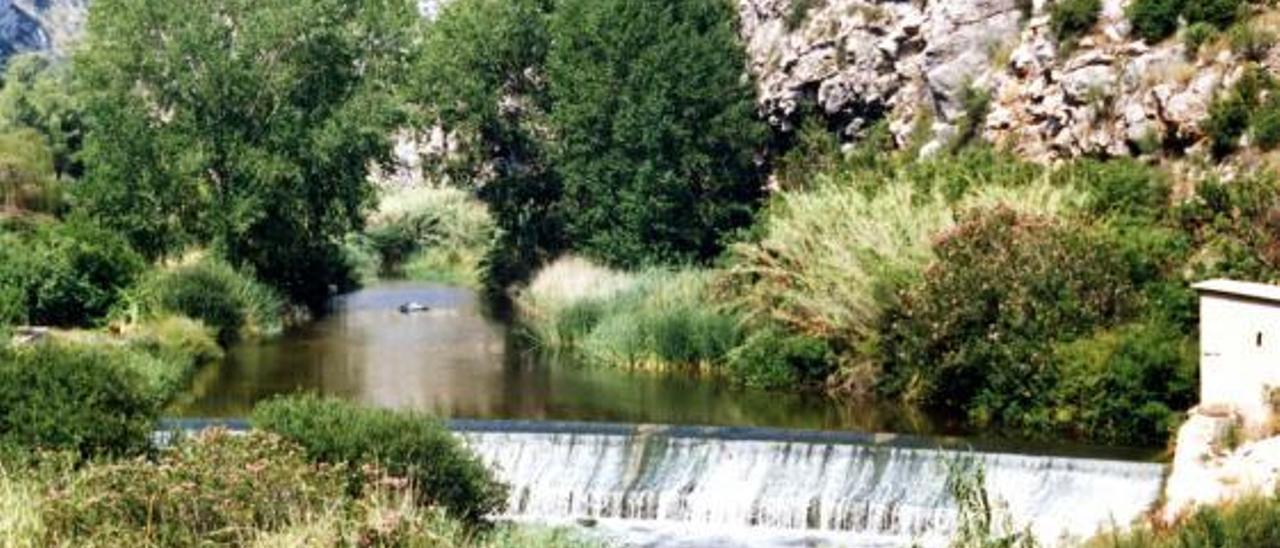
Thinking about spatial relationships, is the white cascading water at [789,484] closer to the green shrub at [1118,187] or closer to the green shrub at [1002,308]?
the green shrub at [1002,308]

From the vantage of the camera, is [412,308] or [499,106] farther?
[499,106]

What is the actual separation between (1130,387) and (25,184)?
30561mm

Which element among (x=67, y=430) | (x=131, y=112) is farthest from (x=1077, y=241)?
(x=131, y=112)

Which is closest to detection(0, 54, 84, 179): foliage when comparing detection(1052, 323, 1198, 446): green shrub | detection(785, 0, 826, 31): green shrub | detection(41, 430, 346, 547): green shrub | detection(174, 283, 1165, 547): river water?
detection(785, 0, 826, 31): green shrub

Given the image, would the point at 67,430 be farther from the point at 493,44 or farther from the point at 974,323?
the point at 493,44

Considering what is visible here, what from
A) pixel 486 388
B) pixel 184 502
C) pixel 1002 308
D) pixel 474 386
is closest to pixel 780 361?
pixel 1002 308

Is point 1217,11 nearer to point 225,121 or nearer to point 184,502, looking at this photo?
point 225,121

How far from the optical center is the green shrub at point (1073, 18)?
34688mm

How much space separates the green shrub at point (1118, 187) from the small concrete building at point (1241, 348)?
7.21 meters

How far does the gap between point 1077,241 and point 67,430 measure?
14863mm

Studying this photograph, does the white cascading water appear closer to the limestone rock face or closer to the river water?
the river water

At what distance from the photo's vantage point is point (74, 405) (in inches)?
655

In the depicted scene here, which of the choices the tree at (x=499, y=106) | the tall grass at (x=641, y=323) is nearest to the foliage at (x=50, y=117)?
the tree at (x=499, y=106)

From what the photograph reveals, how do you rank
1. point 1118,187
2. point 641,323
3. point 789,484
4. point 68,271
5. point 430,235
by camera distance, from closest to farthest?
1. point 789,484
2. point 1118,187
3. point 641,323
4. point 68,271
5. point 430,235
